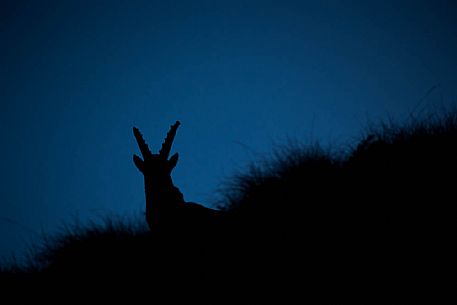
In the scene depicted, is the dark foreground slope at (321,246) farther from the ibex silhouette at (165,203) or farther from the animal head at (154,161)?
the animal head at (154,161)

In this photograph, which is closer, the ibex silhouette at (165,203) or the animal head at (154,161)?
the ibex silhouette at (165,203)

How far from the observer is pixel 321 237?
2764 mm

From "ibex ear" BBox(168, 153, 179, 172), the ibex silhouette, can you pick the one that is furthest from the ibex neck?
"ibex ear" BBox(168, 153, 179, 172)

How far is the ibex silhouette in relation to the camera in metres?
3.20

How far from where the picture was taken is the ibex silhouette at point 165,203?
10.5ft

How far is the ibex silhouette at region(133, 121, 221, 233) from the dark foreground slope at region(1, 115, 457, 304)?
0.29ft

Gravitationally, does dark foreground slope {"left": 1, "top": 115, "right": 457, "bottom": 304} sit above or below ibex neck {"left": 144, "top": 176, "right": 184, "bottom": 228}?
below

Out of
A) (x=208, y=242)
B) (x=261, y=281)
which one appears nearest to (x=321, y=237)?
(x=261, y=281)

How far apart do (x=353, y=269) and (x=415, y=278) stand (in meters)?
0.39

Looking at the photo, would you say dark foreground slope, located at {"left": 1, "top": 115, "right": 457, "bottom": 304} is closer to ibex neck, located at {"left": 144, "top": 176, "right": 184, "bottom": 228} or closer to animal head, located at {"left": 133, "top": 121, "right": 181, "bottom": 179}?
ibex neck, located at {"left": 144, "top": 176, "right": 184, "bottom": 228}

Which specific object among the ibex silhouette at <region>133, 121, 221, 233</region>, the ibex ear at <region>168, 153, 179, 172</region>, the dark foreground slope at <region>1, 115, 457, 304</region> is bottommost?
the dark foreground slope at <region>1, 115, 457, 304</region>

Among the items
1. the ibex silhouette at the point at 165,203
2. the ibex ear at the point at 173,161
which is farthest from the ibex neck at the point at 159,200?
the ibex ear at the point at 173,161

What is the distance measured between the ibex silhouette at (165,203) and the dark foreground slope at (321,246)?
0.09 m

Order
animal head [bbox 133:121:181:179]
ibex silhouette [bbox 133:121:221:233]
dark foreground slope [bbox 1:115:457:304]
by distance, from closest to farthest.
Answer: dark foreground slope [bbox 1:115:457:304] → ibex silhouette [bbox 133:121:221:233] → animal head [bbox 133:121:181:179]
